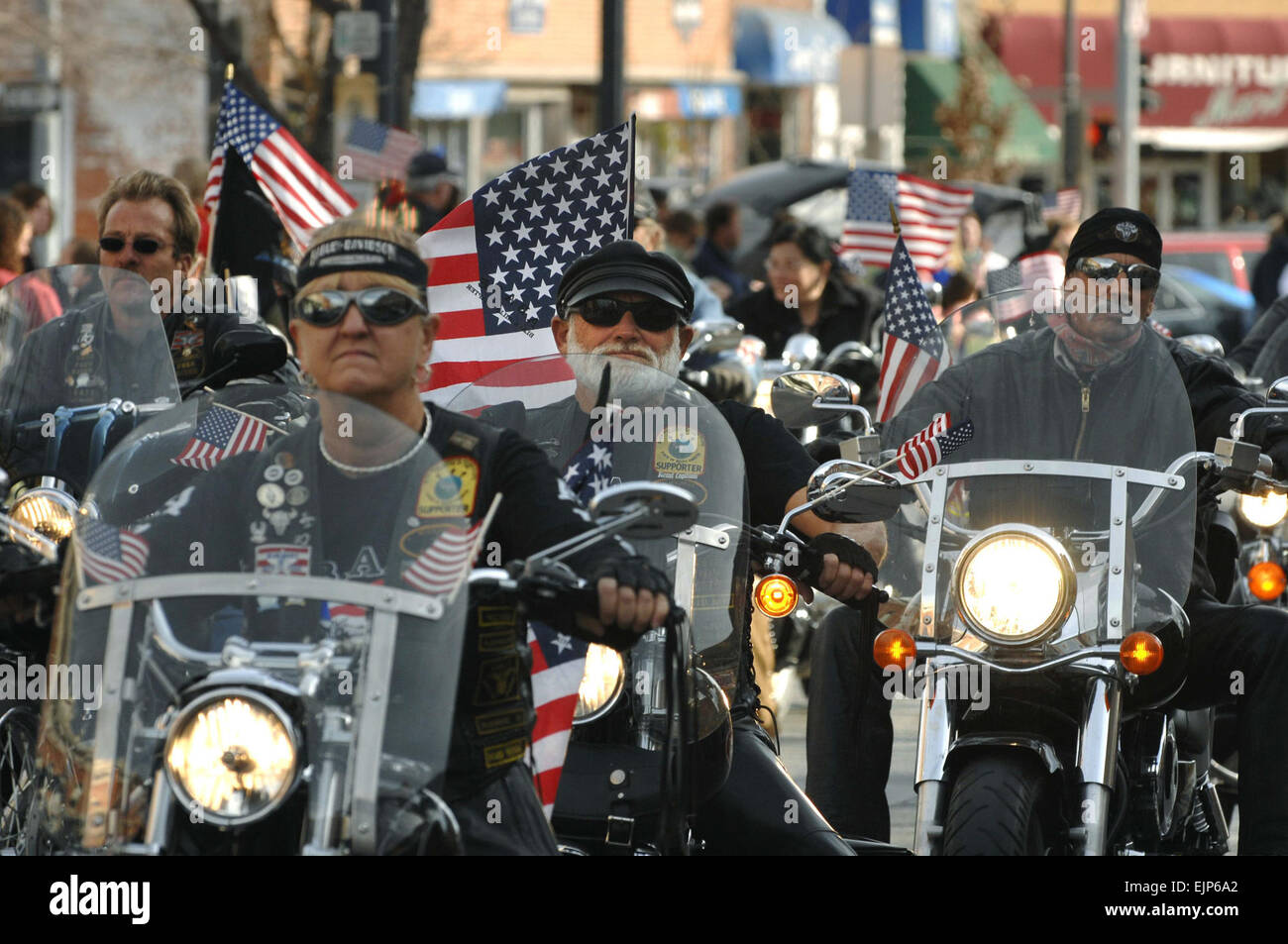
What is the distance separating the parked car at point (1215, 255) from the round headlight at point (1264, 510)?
15.7m

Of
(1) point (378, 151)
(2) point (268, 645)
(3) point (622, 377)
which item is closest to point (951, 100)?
(1) point (378, 151)

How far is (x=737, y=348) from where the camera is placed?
9.06 meters

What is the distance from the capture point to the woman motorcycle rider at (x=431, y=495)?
11.5ft

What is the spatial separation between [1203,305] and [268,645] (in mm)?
19030

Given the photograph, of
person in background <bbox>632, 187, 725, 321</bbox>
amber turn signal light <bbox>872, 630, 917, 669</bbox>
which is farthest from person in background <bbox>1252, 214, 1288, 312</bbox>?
amber turn signal light <bbox>872, 630, 917, 669</bbox>

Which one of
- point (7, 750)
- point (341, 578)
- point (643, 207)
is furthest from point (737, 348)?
point (341, 578)

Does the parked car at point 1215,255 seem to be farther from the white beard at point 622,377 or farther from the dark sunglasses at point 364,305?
the dark sunglasses at point 364,305

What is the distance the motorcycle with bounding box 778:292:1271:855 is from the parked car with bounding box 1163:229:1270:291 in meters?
18.0

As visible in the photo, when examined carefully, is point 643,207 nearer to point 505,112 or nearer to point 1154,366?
point 1154,366

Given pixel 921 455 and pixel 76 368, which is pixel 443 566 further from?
pixel 76 368

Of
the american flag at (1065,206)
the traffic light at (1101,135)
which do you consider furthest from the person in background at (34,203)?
the traffic light at (1101,135)

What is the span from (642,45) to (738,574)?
28115mm

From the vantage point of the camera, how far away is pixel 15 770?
188 inches

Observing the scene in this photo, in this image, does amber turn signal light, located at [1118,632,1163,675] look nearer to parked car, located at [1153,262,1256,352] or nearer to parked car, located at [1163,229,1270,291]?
parked car, located at [1153,262,1256,352]
